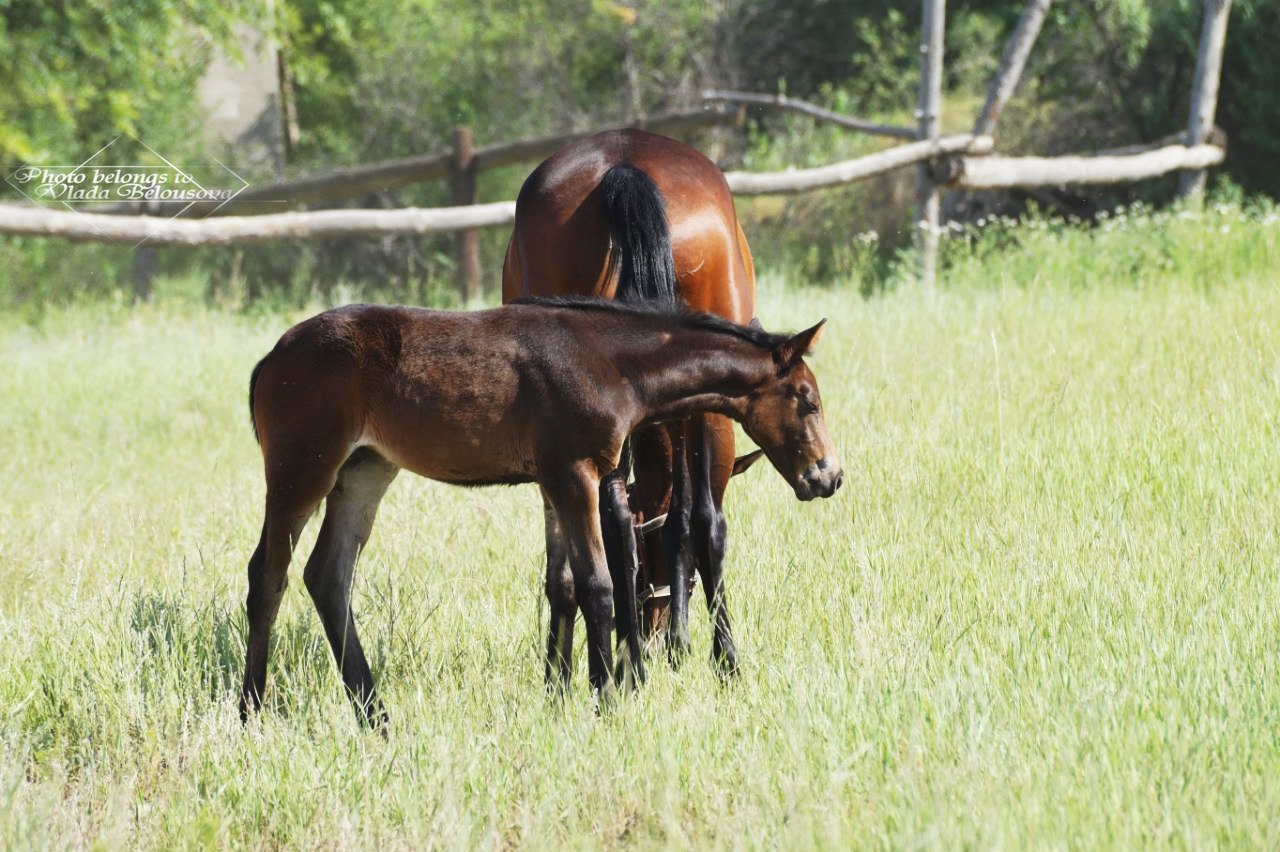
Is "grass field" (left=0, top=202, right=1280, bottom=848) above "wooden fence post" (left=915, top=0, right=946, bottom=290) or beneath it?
beneath

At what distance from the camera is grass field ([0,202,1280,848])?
2.91 m

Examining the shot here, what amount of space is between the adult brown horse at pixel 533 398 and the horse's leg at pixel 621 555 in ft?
0.70

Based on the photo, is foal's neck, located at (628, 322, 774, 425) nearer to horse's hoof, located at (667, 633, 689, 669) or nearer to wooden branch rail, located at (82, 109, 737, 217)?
horse's hoof, located at (667, 633, 689, 669)

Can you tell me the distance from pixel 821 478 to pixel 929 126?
9.30 m

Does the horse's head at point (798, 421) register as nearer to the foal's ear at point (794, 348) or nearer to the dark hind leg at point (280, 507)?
the foal's ear at point (794, 348)

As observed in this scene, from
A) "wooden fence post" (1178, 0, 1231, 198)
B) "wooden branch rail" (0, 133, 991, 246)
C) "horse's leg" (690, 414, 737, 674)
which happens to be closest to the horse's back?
"horse's leg" (690, 414, 737, 674)

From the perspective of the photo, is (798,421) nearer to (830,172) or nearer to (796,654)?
(796,654)

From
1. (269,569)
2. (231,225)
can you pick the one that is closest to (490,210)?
(231,225)

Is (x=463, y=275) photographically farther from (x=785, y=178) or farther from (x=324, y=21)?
(x=324, y=21)

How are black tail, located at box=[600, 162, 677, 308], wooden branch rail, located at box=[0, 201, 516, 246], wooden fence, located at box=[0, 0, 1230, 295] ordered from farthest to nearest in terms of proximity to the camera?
wooden fence, located at box=[0, 0, 1230, 295], wooden branch rail, located at box=[0, 201, 516, 246], black tail, located at box=[600, 162, 677, 308]

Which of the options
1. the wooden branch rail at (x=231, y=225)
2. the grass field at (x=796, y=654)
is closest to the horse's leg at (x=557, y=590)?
the grass field at (x=796, y=654)

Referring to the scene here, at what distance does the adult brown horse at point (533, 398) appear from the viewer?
3.60 m

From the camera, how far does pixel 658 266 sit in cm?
410

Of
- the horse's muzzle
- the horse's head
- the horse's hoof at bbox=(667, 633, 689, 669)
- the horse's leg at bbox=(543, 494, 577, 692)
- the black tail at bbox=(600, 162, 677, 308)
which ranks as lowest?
the horse's hoof at bbox=(667, 633, 689, 669)
